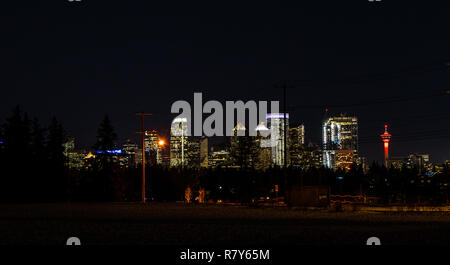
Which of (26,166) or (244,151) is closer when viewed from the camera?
(26,166)

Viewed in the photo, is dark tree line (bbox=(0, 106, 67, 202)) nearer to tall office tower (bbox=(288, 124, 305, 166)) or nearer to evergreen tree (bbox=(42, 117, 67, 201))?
evergreen tree (bbox=(42, 117, 67, 201))

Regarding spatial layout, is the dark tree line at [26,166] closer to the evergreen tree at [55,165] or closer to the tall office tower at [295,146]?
the evergreen tree at [55,165]

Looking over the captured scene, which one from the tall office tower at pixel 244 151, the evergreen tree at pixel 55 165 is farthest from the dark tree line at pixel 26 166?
the tall office tower at pixel 244 151

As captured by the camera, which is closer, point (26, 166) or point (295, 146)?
point (26, 166)

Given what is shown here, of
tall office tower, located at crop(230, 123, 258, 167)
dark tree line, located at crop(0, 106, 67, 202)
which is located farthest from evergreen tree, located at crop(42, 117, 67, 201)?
tall office tower, located at crop(230, 123, 258, 167)

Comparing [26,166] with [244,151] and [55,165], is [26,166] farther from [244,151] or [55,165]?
[244,151]

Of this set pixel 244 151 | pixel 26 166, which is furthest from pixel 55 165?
pixel 244 151

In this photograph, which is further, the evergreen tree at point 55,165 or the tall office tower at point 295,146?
the tall office tower at point 295,146

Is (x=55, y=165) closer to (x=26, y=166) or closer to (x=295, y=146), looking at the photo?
(x=26, y=166)

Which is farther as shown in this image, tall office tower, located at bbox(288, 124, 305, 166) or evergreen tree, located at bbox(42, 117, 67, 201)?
tall office tower, located at bbox(288, 124, 305, 166)

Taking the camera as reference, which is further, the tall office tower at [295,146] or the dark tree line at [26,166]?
the tall office tower at [295,146]

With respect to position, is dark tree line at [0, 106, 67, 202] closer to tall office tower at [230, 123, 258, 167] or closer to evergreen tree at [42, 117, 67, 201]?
evergreen tree at [42, 117, 67, 201]
